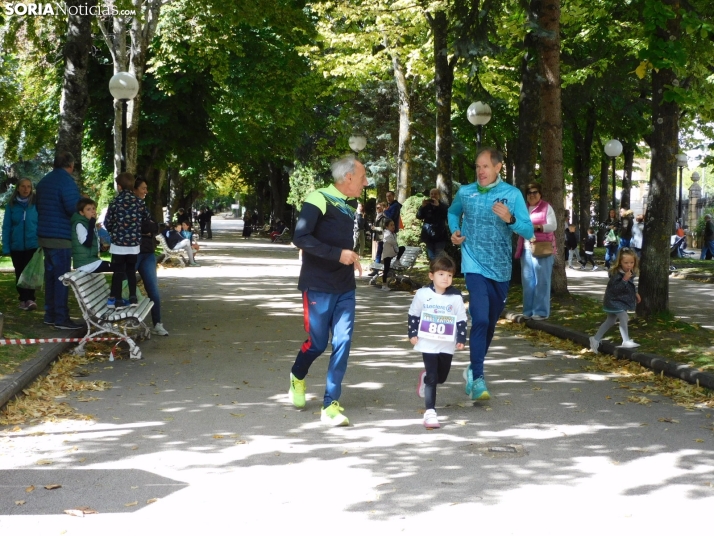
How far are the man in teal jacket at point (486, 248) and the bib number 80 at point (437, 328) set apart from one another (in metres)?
0.87

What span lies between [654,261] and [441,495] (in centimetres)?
763

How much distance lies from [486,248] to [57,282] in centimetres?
618

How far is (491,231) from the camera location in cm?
828

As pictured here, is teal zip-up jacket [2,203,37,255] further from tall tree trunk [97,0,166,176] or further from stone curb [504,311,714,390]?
tall tree trunk [97,0,166,176]

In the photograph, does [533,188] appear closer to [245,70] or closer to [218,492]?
[218,492]

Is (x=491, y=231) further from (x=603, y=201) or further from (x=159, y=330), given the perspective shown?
(x=603, y=201)

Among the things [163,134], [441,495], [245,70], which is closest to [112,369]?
[441,495]

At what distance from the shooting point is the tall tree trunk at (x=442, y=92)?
22219mm

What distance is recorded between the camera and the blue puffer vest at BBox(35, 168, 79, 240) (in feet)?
39.5

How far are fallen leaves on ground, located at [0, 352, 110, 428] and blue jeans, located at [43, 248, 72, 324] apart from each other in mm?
1792

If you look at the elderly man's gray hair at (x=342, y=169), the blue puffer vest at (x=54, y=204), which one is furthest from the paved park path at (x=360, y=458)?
the blue puffer vest at (x=54, y=204)

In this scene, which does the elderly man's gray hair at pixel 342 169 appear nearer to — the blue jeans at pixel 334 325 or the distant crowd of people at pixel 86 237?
the blue jeans at pixel 334 325

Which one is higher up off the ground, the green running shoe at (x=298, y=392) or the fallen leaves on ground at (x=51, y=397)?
the green running shoe at (x=298, y=392)

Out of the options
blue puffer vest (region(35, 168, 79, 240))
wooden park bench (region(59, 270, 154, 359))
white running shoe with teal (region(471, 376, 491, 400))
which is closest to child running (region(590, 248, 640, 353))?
white running shoe with teal (region(471, 376, 491, 400))
